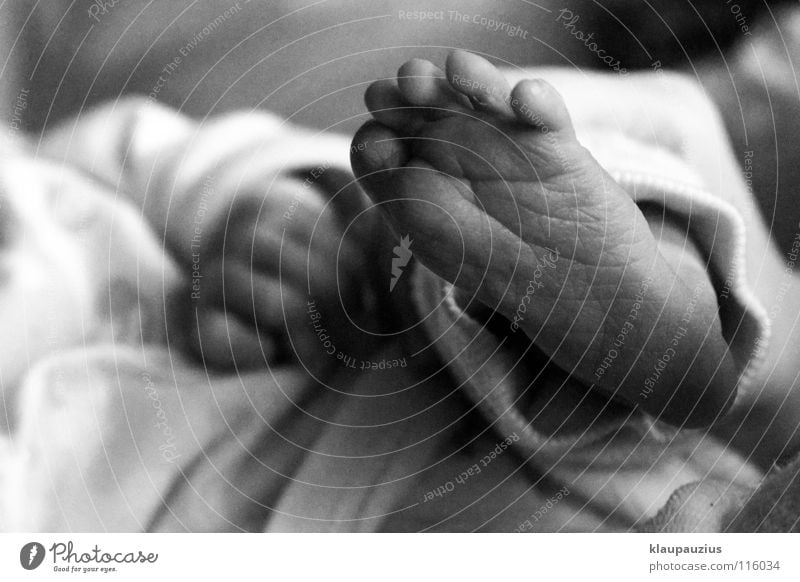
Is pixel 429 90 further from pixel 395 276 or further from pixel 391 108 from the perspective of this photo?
pixel 395 276

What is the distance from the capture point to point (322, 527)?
909 mm

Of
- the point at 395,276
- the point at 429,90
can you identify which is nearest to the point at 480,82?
the point at 429,90

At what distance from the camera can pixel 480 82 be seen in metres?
0.83

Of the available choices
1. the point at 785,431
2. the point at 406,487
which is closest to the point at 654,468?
the point at 785,431

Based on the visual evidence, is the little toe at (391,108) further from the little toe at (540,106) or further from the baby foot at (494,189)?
the little toe at (540,106)

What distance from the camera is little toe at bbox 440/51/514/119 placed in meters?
0.83

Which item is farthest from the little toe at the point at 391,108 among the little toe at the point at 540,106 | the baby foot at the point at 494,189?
the little toe at the point at 540,106

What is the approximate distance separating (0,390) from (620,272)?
26.4 inches

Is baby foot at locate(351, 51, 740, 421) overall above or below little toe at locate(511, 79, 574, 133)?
below

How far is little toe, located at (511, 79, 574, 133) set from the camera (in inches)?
32.4

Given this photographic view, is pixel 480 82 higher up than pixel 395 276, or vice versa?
pixel 480 82

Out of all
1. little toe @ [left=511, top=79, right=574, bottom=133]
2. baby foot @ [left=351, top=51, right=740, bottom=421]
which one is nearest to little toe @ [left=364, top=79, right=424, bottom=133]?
baby foot @ [left=351, top=51, right=740, bottom=421]

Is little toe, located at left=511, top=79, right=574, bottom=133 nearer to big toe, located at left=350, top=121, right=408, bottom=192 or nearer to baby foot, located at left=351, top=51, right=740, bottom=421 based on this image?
baby foot, located at left=351, top=51, right=740, bottom=421

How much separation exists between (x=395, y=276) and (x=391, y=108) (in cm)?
18
